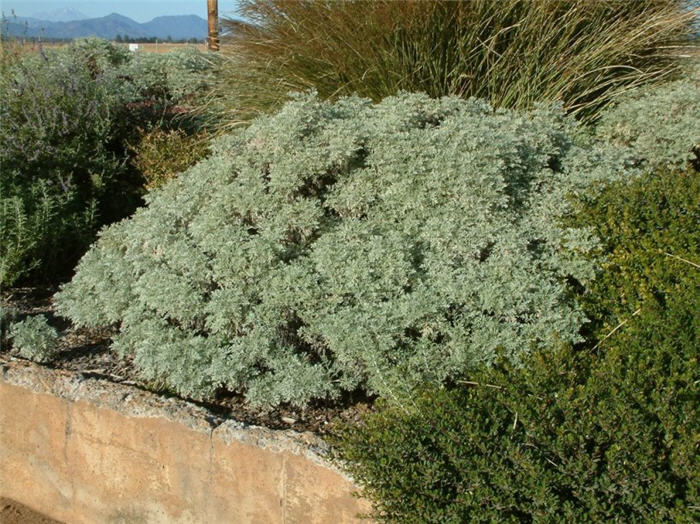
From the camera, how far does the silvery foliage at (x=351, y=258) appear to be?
3.33 meters

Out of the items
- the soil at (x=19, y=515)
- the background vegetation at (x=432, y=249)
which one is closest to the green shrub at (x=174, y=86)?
the background vegetation at (x=432, y=249)

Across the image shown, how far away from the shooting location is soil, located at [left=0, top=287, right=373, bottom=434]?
3.36 meters

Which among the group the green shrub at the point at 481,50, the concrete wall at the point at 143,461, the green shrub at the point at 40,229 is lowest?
the concrete wall at the point at 143,461

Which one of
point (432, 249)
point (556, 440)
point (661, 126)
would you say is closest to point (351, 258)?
point (432, 249)

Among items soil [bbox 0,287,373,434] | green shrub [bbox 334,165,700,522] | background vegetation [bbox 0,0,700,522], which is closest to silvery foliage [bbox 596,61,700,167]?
background vegetation [bbox 0,0,700,522]

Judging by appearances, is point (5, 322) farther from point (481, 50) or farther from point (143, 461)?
point (481, 50)

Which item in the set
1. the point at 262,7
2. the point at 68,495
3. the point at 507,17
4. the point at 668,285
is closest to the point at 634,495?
the point at 668,285

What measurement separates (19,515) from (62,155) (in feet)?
9.11

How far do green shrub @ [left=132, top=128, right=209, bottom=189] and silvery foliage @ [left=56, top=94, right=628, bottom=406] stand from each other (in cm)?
137

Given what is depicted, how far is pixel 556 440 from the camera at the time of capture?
241 centimetres

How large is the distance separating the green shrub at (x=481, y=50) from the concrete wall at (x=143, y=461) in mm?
3046

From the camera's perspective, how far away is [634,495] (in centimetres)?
227

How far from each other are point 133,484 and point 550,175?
8.37ft

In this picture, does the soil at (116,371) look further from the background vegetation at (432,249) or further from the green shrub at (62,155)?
the green shrub at (62,155)
